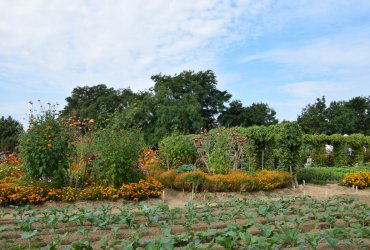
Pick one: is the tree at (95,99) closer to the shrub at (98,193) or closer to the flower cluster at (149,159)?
the flower cluster at (149,159)

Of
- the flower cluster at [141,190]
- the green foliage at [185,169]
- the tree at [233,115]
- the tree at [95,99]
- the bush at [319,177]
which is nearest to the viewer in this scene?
the flower cluster at [141,190]

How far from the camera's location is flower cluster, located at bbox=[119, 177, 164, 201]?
33.7 feet

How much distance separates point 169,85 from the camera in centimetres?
3359

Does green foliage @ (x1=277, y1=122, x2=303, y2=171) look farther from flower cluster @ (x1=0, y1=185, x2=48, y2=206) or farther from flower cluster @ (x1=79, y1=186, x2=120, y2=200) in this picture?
flower cluster @ (x1=0, y1=185, x2=48, y2=206)

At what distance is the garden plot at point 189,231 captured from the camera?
4145mm

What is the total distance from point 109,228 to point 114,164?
4826 millimetres

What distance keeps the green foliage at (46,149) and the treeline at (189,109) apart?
483 inches

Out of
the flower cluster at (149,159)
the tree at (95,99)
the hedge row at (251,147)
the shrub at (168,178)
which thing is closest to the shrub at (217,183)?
the shrub at (168,178)

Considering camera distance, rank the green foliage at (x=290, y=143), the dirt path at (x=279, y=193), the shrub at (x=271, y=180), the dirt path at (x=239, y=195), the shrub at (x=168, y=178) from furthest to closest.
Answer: the green foliage at (x=290, y=143) → the shrub at (x=168, y=178) → the shrub at (x=271, y=180) → the dirt path at (x=279, y=193) → the dirt path at (x=239, y=195)

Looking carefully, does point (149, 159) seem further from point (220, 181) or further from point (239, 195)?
point (239, 195)

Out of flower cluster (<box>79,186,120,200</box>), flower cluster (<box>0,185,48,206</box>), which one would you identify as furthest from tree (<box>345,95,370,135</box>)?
flower cluster (<box>0,185,48,206</box>)

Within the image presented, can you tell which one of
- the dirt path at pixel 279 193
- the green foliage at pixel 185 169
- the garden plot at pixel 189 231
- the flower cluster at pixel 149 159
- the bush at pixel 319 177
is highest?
the flower cluster at pixel 149 159

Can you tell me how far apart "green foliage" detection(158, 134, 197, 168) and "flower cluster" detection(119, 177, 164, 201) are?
3.53 meters

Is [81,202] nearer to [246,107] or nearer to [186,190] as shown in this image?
[186,190]
